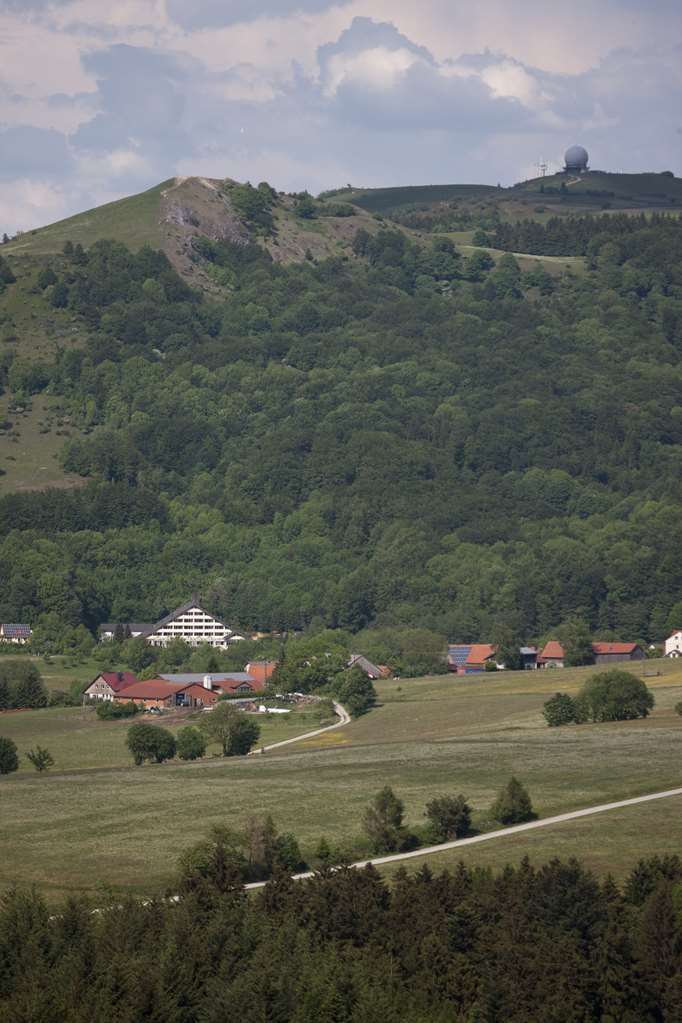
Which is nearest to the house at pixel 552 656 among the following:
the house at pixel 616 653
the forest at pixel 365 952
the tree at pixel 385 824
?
the house at pixel 616 653

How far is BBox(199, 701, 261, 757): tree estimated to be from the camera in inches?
3937

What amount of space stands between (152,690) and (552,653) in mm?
37147

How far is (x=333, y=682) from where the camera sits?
13188 cm

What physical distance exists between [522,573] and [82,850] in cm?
12290

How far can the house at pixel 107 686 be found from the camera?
136m

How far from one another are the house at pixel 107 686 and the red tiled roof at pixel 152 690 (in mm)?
928

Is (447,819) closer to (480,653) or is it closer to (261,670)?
(261,670)

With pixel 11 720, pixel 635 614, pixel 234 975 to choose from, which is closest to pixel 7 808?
pixel 234 975

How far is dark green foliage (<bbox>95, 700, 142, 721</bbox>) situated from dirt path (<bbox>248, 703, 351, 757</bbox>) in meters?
14.0

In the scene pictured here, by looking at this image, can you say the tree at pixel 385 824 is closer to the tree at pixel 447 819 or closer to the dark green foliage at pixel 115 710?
the tree at pixel 447 819

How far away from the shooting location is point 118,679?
140500 mm

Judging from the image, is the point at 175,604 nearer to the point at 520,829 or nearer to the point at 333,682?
the point at 333,682

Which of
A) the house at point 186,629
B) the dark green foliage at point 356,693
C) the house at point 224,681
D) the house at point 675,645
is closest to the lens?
the dark green foliage at point 356,693

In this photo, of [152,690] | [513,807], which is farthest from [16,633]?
[513,807]
